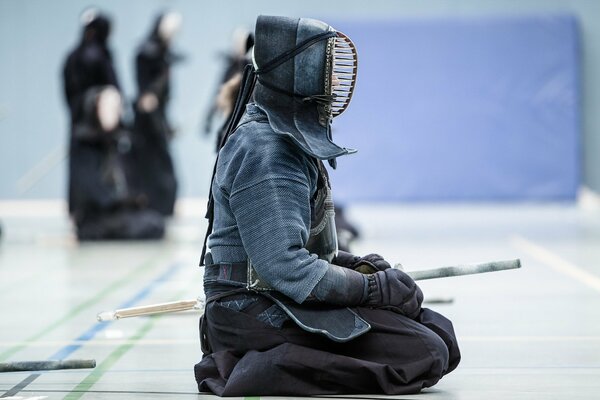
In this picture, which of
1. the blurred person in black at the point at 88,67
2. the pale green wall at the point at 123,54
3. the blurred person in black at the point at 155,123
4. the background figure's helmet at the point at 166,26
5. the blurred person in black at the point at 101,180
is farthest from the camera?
the pale green wall at the point at 123,54

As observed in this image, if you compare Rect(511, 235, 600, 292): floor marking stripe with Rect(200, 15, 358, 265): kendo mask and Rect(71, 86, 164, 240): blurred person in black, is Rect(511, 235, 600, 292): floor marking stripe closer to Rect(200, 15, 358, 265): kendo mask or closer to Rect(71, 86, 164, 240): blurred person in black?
Rect(71, 86, 164, 240): blurred person in black

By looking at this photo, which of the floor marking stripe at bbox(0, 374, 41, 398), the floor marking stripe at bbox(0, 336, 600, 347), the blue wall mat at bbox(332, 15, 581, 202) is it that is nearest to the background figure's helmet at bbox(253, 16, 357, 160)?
the floor marking stripe at bbox(0, 374, 41, 398)

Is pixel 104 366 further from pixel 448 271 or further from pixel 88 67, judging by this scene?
pixel 88 67

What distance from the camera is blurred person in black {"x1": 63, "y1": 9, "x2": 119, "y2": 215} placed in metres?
11.6

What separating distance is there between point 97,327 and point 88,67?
6.27m

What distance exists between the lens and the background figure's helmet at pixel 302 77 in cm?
371

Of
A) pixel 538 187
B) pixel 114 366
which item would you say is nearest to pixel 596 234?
pixel 538 187

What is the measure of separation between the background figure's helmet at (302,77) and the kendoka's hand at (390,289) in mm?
402

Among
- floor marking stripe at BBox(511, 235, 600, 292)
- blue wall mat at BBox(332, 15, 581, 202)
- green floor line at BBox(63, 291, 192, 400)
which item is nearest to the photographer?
green floor line at BBox(63, 291, 192, 400)

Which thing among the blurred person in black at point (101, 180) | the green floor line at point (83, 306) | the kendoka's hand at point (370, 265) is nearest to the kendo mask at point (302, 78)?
the kendoka's hand at point (370, 265)

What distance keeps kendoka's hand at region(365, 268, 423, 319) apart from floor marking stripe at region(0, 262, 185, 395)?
1.24m

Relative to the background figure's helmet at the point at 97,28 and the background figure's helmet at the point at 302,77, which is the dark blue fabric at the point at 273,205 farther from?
the background figure's helmet at the point at 97,28

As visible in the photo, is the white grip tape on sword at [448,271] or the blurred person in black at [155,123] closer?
the white grip tape on sword at [448,271]

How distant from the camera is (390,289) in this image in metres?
3.72
